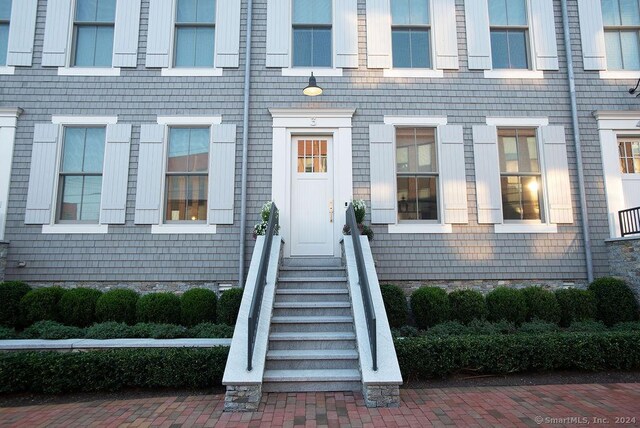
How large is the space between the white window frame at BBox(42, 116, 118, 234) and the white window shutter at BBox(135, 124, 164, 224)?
66 cm

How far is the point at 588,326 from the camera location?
6094 millimetres

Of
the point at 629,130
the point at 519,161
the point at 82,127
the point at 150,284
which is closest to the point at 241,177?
the point at 150,284

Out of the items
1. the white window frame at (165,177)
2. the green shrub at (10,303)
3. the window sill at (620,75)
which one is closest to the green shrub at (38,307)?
the green shrub at (10,303)

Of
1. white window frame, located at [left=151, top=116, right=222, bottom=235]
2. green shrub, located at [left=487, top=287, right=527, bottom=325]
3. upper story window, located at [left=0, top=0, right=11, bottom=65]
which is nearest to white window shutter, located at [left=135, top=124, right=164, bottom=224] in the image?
white window frame, located at [left=151, top=116, right=222, bottom=235]

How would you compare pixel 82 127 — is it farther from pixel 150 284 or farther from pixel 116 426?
pixel 116 426

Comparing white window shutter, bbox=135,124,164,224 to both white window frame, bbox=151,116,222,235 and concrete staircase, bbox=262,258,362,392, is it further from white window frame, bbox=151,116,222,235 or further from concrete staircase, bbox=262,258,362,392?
concrete staircase, bbox=262,258,362,392

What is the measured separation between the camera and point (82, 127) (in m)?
7.47

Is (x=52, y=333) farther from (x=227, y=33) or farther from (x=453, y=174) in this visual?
(x=453, y=174)

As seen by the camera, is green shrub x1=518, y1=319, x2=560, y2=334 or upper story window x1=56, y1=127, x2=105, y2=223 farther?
upper story window x1=56, y1=127, x2=105, y2=223

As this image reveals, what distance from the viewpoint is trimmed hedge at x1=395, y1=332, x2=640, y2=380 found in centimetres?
479

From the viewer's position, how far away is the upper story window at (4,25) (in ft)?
24.8

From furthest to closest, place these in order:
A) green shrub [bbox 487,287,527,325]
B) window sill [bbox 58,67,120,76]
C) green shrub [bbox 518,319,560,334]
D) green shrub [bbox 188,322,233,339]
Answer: window sill [bbox 58,67,120,76], green shrub [bbox 487,287,527,325], green shrub [bbox 518,319,560,334], green shrub [bbox 188,322,233,339]

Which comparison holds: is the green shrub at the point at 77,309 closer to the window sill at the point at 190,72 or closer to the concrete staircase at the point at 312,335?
the concrete staircase at the point at 312,335

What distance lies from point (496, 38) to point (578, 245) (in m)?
4.40
